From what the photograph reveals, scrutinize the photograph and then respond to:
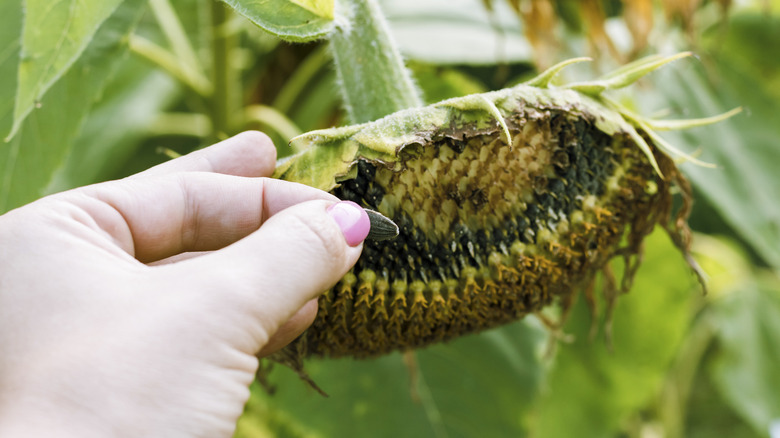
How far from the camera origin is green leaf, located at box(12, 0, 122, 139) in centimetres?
45

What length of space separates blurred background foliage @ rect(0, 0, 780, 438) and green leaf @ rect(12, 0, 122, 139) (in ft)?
0.56

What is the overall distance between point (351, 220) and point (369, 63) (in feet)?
0.57

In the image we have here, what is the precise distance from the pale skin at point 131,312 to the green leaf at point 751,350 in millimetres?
846

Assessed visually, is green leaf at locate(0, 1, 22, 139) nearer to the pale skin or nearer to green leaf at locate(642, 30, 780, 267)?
the pale skin

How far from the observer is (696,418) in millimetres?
1752

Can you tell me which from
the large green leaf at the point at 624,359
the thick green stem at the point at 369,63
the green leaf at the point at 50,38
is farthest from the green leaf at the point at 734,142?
the green leaf at the point at 50,38

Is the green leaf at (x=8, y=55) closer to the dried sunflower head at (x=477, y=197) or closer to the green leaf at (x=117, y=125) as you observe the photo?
the dried sunflower head at (x=477, y=197)

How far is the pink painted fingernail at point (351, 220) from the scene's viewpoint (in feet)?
1.48

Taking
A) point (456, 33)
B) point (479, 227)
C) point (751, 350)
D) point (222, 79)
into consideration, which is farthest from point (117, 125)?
point (751, 350)

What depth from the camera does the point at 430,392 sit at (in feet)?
2.90

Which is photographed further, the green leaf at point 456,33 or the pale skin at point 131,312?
the green leaf at point 456,33

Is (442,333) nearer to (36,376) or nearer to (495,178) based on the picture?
(495,178)

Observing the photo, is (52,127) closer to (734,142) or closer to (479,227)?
(479,227)

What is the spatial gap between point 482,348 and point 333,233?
51 centimetres
